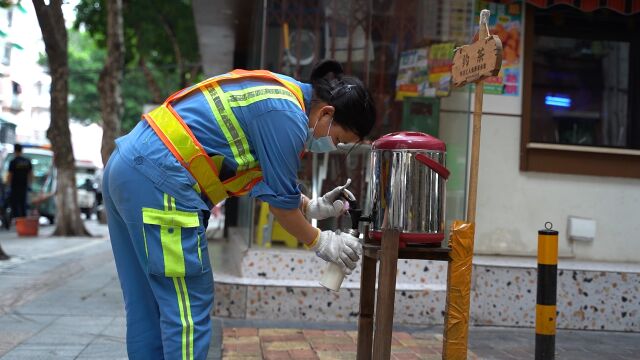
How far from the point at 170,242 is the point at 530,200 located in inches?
185

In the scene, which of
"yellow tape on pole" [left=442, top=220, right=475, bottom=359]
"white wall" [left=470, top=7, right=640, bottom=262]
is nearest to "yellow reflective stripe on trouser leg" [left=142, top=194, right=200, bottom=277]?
"yellow tape on pole" [left=442, top=220, right=475, bottom=359]

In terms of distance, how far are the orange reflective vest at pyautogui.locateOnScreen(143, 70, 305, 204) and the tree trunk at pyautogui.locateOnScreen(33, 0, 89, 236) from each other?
10.1 m

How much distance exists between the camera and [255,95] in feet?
7.61

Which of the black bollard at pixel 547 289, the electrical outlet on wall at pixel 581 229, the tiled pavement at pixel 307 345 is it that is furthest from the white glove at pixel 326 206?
the electrical outlet on wall at pixel 581 229

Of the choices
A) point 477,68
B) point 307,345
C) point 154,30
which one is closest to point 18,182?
point 154,30

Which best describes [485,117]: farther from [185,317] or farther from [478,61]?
[185,317]

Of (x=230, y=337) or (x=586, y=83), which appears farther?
(x=586, y=83)

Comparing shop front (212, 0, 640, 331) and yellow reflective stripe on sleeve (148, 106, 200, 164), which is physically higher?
shop front (212, 0, 640, 331)

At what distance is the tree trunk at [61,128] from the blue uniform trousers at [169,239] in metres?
10.1

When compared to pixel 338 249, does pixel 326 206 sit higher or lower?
higher

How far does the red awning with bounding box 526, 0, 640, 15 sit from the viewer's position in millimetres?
6105

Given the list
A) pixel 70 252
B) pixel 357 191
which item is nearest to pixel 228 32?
pixel 70 252

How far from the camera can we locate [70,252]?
1031 centimetres

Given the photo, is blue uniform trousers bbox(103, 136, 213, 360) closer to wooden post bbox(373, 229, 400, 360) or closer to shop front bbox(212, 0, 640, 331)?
wooden post bbox(373, 229, 400, 360)
